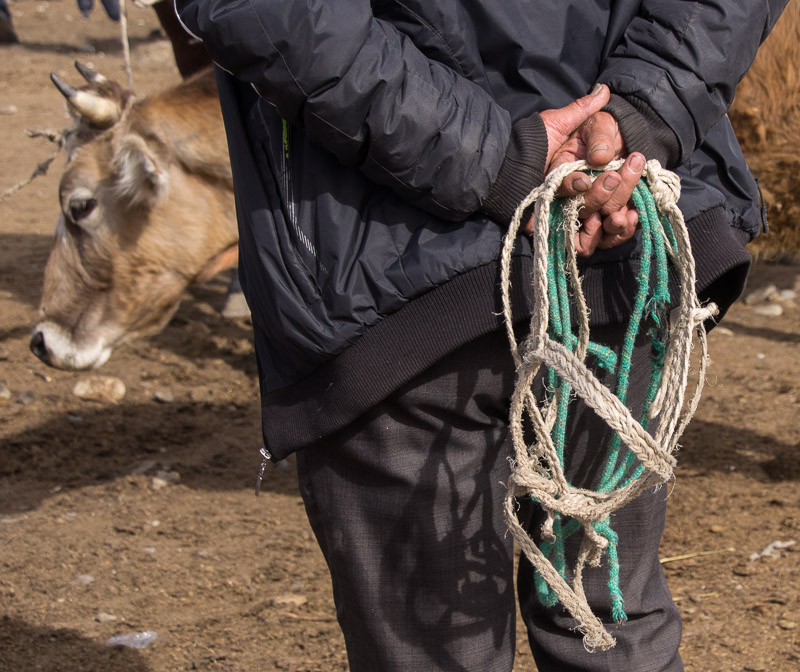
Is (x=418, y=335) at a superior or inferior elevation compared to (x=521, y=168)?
inferior

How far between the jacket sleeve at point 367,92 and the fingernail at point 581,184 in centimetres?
11

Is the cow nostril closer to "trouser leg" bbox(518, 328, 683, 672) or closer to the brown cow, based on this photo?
the brown cow

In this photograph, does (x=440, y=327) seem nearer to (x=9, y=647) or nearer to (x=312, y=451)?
(x=312, y=451)

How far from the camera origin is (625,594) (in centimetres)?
152

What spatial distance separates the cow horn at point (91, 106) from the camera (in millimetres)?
3289

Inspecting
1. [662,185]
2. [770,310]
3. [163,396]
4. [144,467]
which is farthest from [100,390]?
[770,310]

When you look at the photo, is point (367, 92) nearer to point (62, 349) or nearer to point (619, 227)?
point (619, 227)

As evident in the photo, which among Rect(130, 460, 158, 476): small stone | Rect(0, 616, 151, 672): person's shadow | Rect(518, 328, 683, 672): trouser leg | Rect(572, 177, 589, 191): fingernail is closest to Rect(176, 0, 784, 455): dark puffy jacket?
Rect(572, 177, 589, 191): fingernail

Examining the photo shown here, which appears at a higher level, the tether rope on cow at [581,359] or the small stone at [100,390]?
the tether rope on cow at [581,359]

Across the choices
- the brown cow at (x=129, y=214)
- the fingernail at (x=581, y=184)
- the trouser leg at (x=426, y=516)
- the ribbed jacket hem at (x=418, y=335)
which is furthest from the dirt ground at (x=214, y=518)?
the fingernail at (x=581, y=184)

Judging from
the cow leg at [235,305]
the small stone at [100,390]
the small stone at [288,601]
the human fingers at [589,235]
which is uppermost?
→ the human fingers at [589,235]

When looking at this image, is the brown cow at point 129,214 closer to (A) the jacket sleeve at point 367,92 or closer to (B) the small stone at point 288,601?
(B) the small stone at point 288,601

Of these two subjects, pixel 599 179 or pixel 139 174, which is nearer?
pixel 599 179

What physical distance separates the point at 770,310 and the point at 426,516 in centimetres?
418
